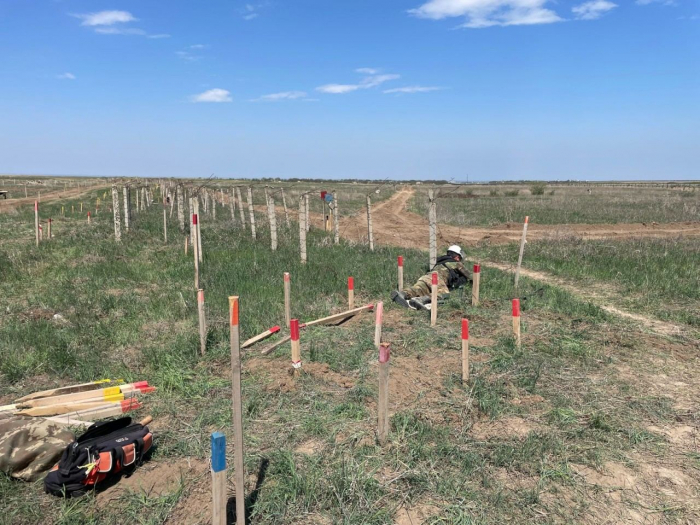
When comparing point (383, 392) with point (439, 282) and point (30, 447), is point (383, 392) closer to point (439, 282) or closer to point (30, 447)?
point (30, 447)

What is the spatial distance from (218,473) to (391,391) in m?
2.86

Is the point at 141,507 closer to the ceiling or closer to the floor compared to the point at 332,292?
closer to the floor

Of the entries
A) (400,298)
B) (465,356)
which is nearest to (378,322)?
(465,356)

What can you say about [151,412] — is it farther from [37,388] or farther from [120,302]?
[120,302]

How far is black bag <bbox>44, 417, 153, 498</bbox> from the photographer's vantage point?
3.80 metres

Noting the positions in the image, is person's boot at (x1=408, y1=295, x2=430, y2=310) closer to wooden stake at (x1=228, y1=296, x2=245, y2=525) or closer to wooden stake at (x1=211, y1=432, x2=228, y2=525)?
wooden stake at (x1=228, y1=296, x2=245, y2=525)

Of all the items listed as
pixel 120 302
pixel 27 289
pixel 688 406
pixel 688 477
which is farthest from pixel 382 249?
pixel 688 477

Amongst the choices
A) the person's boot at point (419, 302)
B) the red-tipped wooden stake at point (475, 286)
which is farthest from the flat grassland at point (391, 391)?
the person's boot at point (419, 302)

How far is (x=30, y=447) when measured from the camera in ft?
13.5

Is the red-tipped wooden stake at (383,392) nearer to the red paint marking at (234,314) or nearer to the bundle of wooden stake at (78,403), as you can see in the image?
the red paint marking at (234,314)

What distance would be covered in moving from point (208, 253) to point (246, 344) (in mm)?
7346

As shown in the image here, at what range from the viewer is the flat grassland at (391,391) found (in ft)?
12.4

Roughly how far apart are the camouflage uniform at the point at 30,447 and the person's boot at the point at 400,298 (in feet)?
19.7

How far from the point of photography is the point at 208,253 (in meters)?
13.8
